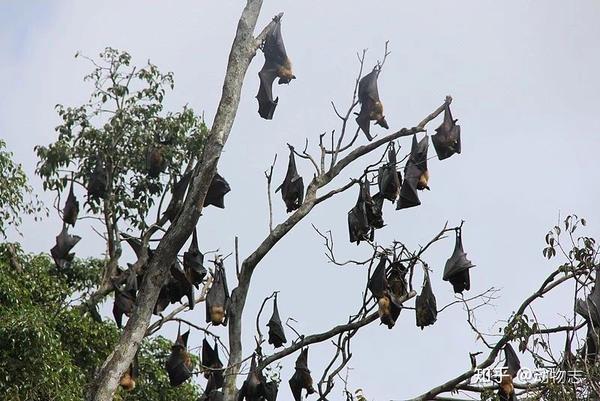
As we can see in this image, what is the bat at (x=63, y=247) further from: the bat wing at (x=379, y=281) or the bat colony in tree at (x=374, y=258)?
the bat wing at (x=379, y=281)

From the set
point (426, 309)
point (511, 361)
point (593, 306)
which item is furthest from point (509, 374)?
point (593, 306)

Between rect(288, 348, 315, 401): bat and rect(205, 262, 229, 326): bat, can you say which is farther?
rect(288, 348, 315, 401): bat

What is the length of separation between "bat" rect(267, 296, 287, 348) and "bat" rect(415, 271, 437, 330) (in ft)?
4.59

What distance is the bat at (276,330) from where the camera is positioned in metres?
9.77

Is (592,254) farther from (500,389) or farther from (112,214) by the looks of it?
(112,214)

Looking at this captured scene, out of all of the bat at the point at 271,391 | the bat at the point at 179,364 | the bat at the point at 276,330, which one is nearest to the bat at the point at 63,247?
the bat at the point at 179,364

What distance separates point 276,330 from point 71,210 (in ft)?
13.1

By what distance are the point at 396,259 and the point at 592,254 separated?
1.62m

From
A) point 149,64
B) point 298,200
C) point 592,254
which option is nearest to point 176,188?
point 298,200

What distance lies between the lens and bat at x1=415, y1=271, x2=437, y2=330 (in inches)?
348

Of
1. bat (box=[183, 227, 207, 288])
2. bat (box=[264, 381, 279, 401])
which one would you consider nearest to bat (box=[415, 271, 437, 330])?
bat (box=[264, 381, 279, 401])

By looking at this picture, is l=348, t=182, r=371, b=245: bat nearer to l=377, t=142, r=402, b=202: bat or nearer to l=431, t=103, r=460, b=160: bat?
l=377, t=142, r=402, b=202: bat

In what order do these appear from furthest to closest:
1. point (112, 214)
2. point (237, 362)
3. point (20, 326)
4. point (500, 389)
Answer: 1. point (112, 214)
2. point (20, 326)
3. point (500, 389)
4. point (237, 362)

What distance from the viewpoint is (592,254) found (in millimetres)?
8828
